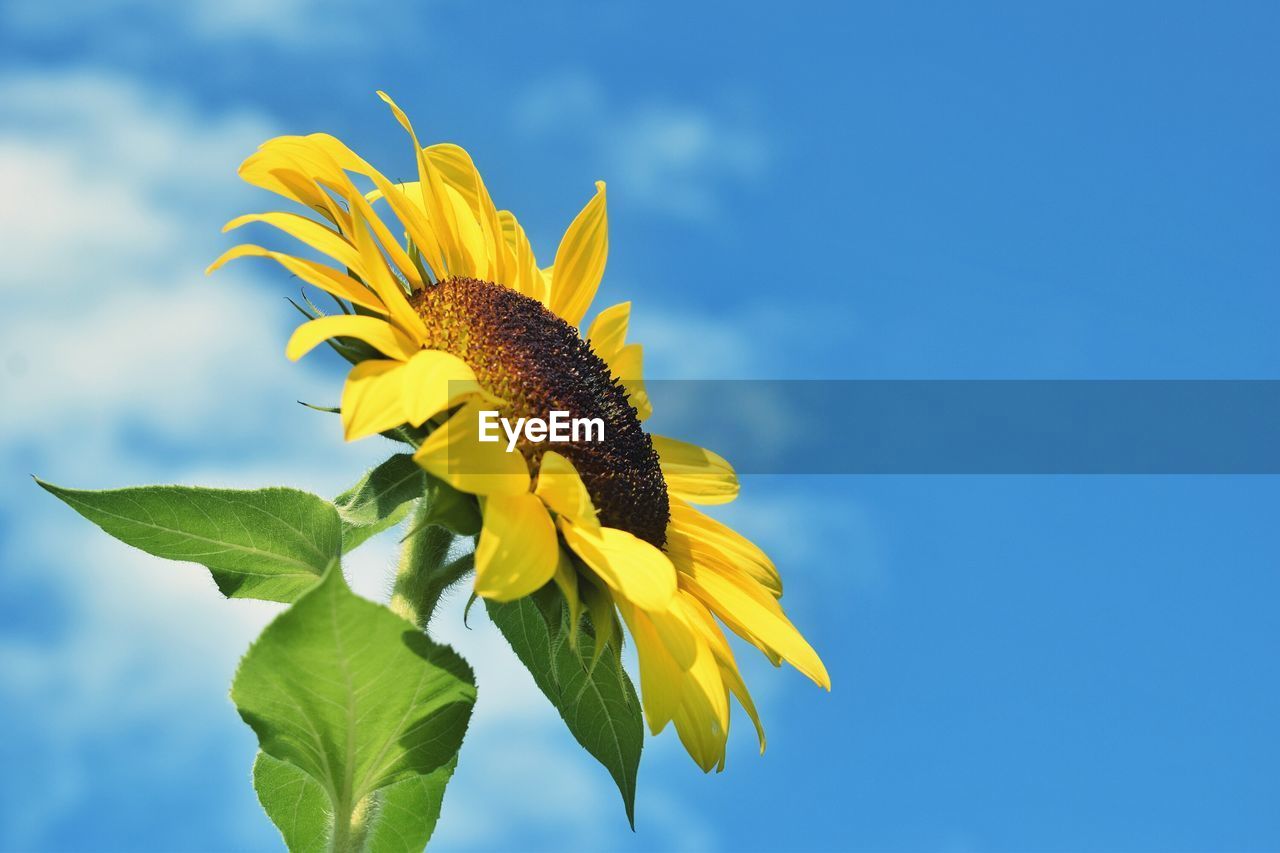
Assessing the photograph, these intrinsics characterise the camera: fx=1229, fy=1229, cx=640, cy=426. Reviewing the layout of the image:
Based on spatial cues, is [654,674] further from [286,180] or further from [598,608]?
[286,180]

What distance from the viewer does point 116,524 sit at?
3297 mm

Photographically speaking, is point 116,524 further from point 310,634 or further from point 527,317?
point 527,317

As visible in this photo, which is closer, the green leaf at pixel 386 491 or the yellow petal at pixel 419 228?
the green leaf at pixel 386 491

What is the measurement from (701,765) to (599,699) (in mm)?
343

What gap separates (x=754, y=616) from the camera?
3594mm

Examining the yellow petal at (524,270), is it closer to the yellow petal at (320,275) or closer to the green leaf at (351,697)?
the yellow petal at (320,275)

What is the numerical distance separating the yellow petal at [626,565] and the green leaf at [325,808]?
3.23 ft

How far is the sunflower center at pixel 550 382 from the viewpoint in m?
3.31

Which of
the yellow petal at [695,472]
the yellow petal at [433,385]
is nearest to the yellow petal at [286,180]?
the yellow petal at [433,385]

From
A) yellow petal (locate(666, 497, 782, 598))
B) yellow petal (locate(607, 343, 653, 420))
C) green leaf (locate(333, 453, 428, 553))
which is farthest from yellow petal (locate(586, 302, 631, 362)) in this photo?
green leaf (locate(333, 453, 428, 553))

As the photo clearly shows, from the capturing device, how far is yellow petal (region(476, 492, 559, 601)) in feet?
8.70

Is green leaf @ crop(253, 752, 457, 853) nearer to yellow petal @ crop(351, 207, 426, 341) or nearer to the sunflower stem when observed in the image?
the sunflower stem

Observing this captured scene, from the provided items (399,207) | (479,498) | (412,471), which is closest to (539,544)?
(479,498)

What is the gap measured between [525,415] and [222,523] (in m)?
0.87
